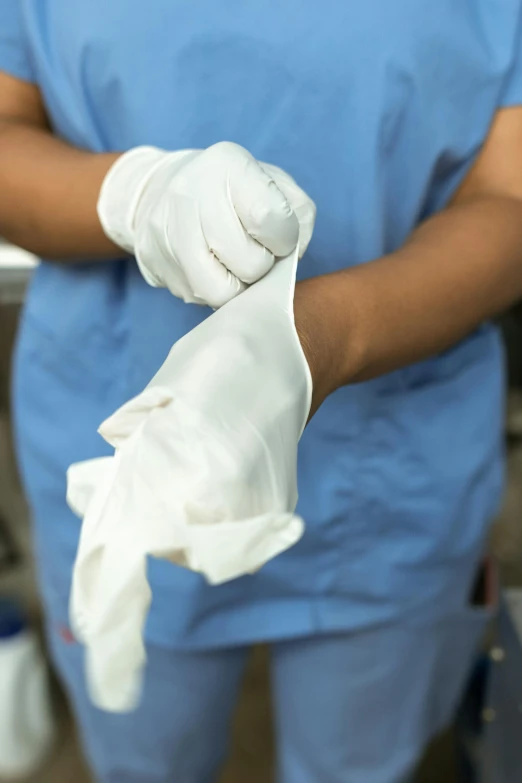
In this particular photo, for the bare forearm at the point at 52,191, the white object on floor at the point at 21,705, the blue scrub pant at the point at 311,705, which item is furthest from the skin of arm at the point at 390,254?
the white object on floor at the point at 21,705

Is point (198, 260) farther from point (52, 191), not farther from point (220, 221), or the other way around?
point (52, 191)

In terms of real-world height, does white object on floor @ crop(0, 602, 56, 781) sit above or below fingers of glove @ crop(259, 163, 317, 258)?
below

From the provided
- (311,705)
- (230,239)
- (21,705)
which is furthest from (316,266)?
(21,705)

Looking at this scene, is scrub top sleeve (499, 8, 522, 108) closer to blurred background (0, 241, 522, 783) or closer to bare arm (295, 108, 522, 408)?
bare arm (295, 108, 522, 408)

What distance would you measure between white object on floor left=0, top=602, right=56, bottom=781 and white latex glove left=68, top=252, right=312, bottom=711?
0.92 meters

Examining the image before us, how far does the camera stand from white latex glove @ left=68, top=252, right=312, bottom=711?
1.09ft

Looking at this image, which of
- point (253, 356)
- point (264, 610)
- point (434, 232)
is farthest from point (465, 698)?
point (253, 356)

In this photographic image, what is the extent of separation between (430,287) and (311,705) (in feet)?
1.52

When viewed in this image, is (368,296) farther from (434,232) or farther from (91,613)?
(91,613)

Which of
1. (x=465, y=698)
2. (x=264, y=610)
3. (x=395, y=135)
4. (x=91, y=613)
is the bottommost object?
(x=465, y=698)

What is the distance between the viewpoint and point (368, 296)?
0.48 meters

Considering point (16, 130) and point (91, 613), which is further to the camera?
point (16, 130)

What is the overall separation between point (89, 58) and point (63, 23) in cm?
4

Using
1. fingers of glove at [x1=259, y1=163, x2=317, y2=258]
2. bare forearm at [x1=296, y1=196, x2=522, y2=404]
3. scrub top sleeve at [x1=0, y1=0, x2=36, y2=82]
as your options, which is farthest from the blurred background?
scrub top sleeve at [x1=0, y1=0, x2=36, y2=82]
